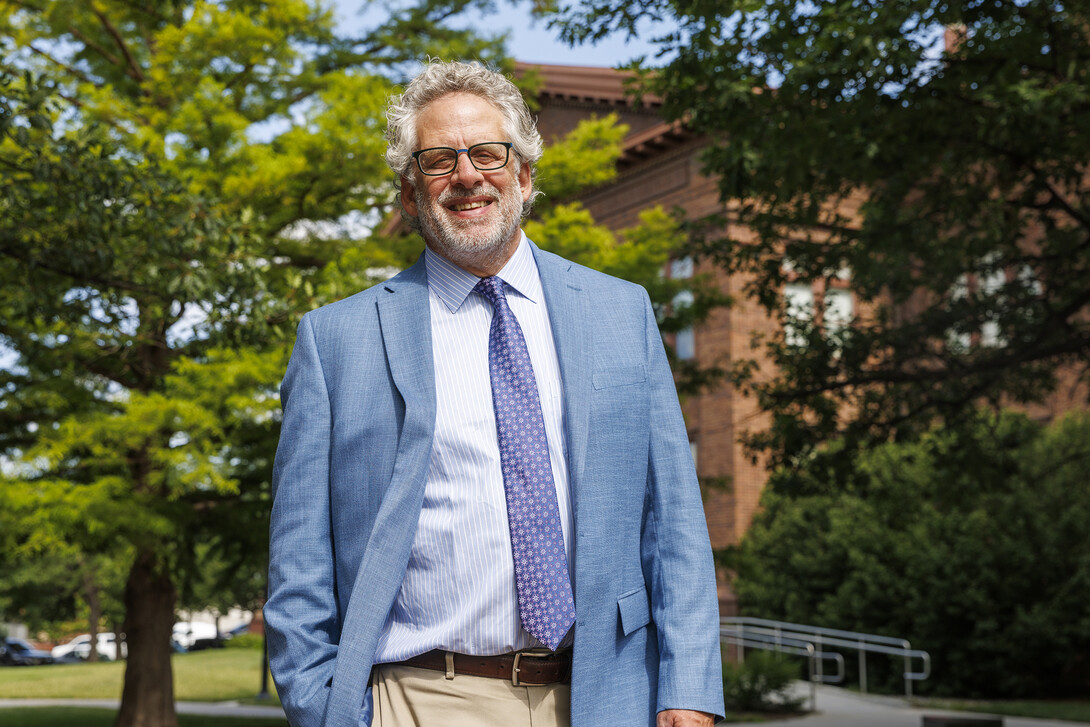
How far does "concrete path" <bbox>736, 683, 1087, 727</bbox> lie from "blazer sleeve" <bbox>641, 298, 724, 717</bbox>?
11098mm

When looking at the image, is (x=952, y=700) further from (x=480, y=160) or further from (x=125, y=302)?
(x=480, y=160)

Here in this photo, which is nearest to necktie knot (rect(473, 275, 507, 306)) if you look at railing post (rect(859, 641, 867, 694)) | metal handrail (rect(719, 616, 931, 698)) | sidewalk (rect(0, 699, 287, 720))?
sidewalk (rect(0, 699, 287, 720))

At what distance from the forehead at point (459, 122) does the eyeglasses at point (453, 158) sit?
0.02 meters

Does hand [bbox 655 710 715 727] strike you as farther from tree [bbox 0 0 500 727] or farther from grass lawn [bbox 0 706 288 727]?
grass lawn [bbox 0 706 288 727]

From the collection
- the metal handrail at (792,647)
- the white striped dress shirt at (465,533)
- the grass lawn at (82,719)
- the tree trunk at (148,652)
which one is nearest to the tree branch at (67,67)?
the tree trunk at (148,652)

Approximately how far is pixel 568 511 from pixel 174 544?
9.93 metres

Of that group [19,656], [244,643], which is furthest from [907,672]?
[19,656]

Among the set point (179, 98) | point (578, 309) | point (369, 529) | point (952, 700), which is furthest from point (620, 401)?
point (952, 700)

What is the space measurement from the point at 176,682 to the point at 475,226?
2776 cm

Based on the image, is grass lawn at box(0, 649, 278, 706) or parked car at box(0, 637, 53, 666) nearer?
grass lawn at box(0, 649, 278, 706)

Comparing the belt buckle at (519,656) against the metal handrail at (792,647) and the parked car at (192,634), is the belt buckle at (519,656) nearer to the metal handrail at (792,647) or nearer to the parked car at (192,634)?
the metal handrail at (792,647)

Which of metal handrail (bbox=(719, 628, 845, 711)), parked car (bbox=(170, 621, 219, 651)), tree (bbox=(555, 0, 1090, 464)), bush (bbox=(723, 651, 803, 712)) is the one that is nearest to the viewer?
tree (bbox=(555, 0, 1090, 464))

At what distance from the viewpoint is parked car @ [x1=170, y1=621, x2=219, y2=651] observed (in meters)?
54.3

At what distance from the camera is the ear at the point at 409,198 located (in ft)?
9.10
